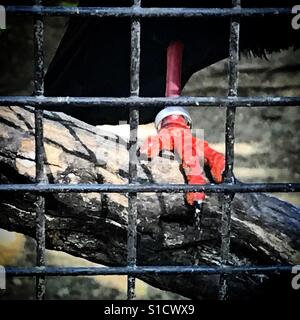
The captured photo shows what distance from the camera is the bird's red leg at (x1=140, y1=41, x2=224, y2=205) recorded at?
1.07m

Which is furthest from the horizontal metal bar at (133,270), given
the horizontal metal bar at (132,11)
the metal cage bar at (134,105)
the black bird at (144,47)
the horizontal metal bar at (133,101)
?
the black bird at (144,47)

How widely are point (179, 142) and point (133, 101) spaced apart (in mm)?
397

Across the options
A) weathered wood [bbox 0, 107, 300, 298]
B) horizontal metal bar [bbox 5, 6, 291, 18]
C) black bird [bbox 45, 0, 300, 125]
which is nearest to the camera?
horizontal metal bar [bbox 5, 6, 291, 18]

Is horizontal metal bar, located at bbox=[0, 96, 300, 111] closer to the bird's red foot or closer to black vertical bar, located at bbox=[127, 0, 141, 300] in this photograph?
black vertical bar, located at bbox=[127, 0, 141, 300]

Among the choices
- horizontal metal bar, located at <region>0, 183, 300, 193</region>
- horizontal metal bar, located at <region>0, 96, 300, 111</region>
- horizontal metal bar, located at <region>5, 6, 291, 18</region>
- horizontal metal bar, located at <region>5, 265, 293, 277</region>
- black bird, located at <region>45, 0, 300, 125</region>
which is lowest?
horizontal metal bar, located at <region>5, 265, 293, 277</region>

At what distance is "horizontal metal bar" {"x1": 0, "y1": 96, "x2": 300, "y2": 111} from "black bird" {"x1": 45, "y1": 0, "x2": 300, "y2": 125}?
1.72 ft

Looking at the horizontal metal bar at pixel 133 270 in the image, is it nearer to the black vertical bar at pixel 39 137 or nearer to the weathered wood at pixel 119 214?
the black vertical bar at pixel 39 137

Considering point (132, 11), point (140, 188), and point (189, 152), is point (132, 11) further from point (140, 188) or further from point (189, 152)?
point (189, 152)

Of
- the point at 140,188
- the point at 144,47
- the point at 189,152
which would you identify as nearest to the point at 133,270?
the point at 140,188

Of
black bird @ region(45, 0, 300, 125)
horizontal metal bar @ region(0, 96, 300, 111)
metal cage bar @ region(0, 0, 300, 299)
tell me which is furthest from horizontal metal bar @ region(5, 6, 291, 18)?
black bird @ region(45, 0, 300, 125)

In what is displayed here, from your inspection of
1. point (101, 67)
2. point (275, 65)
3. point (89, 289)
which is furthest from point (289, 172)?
point (101, 67)

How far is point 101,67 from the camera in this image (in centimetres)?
164

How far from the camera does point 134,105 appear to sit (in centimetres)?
80
